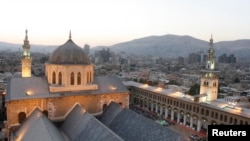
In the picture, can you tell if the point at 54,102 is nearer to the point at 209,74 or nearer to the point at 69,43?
the point at 69,43

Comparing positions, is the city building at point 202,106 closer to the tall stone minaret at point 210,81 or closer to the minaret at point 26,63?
the tall stone minaret at point 210,81

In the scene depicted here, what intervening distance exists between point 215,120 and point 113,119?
76.0 ft

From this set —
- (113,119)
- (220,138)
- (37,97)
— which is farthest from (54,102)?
(220,138)

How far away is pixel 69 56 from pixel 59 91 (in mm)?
4524

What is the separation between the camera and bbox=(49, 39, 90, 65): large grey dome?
33750 millimetres

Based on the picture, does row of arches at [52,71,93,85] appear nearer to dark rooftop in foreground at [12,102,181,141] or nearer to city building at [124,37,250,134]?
dark rooftop in foreground at [12,102,181,141]

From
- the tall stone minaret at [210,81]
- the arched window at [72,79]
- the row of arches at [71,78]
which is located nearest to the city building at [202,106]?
the tall stone minaret at [210,81]

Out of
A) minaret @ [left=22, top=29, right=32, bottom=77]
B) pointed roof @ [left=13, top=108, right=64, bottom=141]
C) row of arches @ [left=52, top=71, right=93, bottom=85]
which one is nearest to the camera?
pointed roof @ [left=13, top=108, right=64, bottom=141]

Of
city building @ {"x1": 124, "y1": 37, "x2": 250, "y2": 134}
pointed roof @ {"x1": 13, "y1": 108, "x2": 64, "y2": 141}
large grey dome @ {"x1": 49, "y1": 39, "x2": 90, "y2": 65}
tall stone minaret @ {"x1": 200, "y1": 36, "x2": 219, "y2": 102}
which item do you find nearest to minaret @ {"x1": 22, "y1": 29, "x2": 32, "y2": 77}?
large grey dome @ {"x1": 49, "y1": 39, "x2": 90, "y2": 65}

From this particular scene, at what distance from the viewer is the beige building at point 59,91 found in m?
31.0

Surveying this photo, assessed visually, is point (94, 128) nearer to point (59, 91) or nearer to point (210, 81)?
point (59, 91)

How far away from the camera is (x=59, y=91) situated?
109 feet

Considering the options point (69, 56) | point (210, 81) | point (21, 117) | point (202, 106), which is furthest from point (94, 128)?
point (210, 81)

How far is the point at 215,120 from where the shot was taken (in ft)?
155
